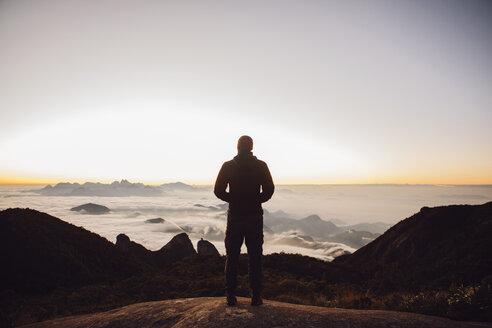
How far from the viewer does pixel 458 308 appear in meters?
4.98

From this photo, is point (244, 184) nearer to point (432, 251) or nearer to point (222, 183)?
point (222, 183)

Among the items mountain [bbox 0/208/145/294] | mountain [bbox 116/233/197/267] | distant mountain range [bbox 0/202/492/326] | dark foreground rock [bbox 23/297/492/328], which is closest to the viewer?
dark foreground rock [bbox 23/297/492/328]

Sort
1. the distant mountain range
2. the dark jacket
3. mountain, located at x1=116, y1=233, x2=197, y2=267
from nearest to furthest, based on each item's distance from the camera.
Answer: the dark jacket < the distant mountain range < mountain, located at x1=116, y1=233, x2=197, y2=267

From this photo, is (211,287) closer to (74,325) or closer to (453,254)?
(74,325)

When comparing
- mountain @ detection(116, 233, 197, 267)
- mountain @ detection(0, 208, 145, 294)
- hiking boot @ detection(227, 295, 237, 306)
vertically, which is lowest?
mountain @ detection(116, 233, 197, 267)

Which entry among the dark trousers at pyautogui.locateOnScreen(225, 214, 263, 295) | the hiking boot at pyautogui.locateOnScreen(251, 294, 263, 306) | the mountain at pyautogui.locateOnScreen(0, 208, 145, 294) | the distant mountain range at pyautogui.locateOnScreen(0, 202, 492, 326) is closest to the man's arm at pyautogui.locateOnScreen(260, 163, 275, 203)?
the dark trousers at pyautogui.locateOnScreen(225, 214, 263, 295)

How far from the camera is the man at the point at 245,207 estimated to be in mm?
5105

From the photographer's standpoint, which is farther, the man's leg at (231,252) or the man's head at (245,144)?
the man's head at (245,144)

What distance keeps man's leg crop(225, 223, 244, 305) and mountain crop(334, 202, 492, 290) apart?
14.8 meters

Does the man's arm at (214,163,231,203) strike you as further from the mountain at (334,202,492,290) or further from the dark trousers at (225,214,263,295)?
the mountain at (334,202,492,290)

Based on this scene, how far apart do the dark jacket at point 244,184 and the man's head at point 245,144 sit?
0.12m

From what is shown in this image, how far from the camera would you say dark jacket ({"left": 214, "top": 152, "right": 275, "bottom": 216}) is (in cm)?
518

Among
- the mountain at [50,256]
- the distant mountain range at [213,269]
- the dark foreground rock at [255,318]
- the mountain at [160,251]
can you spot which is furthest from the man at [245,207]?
the mountain at [160,251]

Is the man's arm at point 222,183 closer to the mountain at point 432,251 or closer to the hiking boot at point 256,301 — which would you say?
the hiking boot at point 256,301
